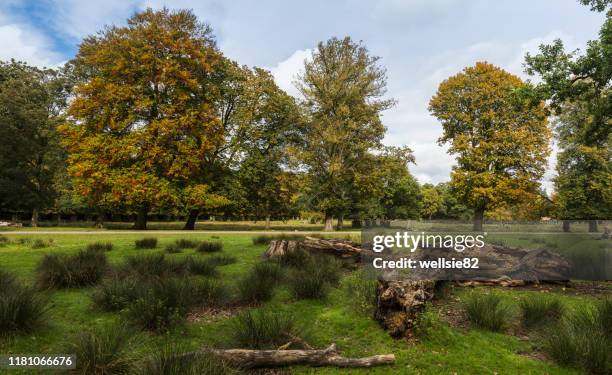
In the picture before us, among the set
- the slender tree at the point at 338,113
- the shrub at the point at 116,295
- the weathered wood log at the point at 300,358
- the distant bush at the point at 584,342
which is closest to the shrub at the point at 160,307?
the shrub at the point at 116,295

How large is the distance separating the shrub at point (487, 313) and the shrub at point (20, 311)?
24.1 feet

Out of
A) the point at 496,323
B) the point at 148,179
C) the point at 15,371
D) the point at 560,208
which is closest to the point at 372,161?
the point at 560,208

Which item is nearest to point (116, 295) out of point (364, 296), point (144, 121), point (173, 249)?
point (364, 296)

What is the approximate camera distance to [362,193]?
35062 mm

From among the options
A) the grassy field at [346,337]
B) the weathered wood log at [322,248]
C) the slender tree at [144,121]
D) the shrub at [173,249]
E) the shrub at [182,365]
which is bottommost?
the grassy field at [346,337]

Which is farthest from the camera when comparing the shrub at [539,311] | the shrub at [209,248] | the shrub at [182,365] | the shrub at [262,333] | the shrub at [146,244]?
the shrub at [146,244]

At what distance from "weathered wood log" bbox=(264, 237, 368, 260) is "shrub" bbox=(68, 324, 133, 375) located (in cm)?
792

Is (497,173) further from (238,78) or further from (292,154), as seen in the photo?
(238,78)

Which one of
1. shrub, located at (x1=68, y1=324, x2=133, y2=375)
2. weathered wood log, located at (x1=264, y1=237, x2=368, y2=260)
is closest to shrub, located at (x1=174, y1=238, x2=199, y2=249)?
weathered wood log, located at (x1=264, y1=237, x2=368, y2=260)

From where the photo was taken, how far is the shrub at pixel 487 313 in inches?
238

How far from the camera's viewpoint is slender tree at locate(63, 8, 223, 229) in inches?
1000

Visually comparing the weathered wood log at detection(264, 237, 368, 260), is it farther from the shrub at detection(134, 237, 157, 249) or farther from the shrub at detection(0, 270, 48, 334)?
the shrub at detection(0, 270, 48, 334)

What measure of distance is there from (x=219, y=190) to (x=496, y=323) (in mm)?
27430

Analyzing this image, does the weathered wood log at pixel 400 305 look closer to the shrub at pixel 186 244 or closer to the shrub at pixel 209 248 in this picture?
the shrub at pixel 209 248
